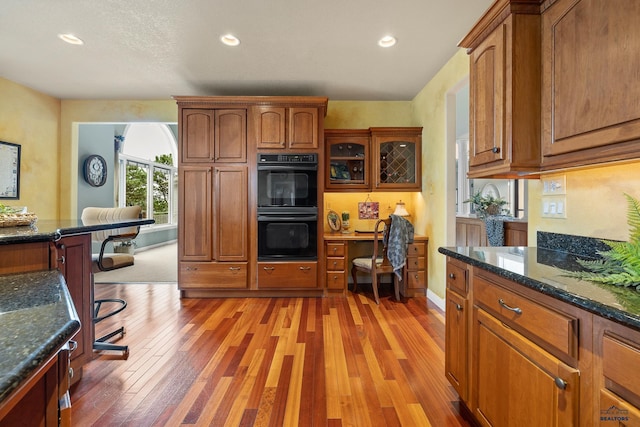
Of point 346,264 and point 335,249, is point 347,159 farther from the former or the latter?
point 346,264

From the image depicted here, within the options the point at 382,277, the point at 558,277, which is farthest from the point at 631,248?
the point at 382,277

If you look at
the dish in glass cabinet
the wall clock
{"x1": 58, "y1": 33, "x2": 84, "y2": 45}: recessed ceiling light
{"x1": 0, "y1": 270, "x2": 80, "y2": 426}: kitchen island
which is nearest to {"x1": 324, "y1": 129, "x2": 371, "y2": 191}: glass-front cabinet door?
the dish in glass cabinet

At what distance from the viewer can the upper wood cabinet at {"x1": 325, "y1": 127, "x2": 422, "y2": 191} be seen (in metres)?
3.91

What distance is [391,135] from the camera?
3.91 m

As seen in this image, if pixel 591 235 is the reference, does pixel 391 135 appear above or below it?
above

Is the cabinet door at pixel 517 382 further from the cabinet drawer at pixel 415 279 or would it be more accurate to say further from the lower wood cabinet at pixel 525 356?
the cabinet drawer at pixel 415 279

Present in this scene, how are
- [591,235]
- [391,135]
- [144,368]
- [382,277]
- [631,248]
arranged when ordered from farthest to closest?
[382,277], [391,135], [144,368], [591,235], [631,248]

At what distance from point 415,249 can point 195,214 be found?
272cm

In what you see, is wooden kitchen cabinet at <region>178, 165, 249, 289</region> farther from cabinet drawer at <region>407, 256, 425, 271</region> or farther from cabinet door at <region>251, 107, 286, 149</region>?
cabinet drawer at <region>407, 256, 425, 271</region>

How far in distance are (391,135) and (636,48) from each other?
2.89 m

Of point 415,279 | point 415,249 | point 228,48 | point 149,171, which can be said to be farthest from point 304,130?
point 149,171

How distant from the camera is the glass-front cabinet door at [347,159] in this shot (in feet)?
13.0

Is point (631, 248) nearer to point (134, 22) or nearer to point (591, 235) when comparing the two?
point (591, 235)

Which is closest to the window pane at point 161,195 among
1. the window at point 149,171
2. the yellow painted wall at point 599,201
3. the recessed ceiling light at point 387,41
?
the window at point 149,171
